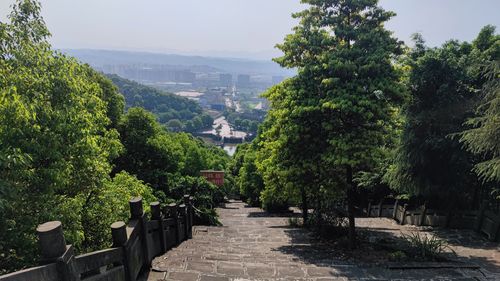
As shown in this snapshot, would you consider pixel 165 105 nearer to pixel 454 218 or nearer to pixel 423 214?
pixel 423 214

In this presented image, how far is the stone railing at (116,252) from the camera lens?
3602mm

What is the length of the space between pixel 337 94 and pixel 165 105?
147540 millimetres

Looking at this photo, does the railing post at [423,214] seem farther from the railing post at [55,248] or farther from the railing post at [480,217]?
the railing post at [55,248]

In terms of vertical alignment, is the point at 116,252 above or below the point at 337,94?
below

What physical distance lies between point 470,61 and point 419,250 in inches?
261

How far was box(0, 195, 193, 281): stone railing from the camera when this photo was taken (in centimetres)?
360

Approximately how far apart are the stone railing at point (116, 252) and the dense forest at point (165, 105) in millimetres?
121632

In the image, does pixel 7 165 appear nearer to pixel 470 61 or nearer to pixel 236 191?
pixel 470 61

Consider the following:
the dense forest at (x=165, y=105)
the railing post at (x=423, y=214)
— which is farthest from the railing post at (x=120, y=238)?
the dense forest at (x=165, y=105)

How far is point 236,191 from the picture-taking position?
46.9 m

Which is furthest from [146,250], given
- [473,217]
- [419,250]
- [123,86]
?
[123,86]

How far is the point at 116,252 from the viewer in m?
5.35

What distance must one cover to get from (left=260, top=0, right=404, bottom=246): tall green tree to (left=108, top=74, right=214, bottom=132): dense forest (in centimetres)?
12037

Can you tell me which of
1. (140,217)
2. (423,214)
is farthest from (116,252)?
(423,214)
